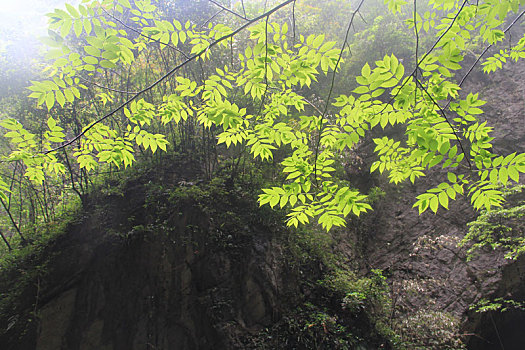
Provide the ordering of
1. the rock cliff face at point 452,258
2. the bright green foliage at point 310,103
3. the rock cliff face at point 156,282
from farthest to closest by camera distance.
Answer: the rock cliff face at point 452,258, the rock cliff face at point 156,282, the bright green foliage at point 310,103

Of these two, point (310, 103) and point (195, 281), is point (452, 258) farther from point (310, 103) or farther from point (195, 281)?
point (310, 103)

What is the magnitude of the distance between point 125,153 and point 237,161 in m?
2.94

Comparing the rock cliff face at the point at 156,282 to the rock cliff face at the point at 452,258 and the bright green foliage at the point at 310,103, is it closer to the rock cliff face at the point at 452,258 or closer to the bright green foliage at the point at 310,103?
the bright green foliage at the point at 310,103

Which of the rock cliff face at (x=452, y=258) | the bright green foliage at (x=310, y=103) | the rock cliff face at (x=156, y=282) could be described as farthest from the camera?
the rock cliff face at (x=452, y=258)

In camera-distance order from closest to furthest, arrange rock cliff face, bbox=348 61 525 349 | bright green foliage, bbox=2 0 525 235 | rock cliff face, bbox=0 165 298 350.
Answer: bright green foliage, bbox=2 0 525 235 → rock cliff face, bbox=0 165 298 350 → rock cliff face, bbox=348 61 525 349

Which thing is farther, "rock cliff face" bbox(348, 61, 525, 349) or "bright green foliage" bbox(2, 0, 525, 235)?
"rock cliff face" bbox(348, 61, 525, 349)

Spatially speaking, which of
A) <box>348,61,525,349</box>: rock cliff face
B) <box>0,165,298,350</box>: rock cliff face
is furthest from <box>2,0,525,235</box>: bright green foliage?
<box>348,61,525,349</box>: rock cliff face

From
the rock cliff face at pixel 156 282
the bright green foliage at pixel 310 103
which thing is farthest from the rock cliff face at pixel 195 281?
the bright green foliage at pixel 310 103

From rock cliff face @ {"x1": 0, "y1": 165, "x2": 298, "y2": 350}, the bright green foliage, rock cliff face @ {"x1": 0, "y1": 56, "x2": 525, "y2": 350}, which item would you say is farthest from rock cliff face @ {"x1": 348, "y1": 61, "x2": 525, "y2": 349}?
the bright green foliage

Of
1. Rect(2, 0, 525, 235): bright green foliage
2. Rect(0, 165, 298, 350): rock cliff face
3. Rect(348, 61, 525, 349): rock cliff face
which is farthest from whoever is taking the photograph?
Rect(348, 61, 525, 349): rock cliff face

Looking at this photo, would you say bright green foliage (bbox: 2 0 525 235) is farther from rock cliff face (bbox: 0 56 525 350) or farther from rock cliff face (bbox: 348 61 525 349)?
rock cliff face (bbox: 348 61 525 349)

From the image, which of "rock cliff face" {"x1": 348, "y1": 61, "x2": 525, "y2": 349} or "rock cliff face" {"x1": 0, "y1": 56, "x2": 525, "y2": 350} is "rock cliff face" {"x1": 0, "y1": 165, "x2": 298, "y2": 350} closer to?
"rock cliff face" {"x1": 0, "y1": 56, "x2": 525, "y2": 350}

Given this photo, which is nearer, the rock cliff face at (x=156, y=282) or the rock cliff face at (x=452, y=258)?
the rock cliff face at (x=156, y=282)

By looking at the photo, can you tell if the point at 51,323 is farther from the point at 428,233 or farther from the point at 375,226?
the point at 428,233
